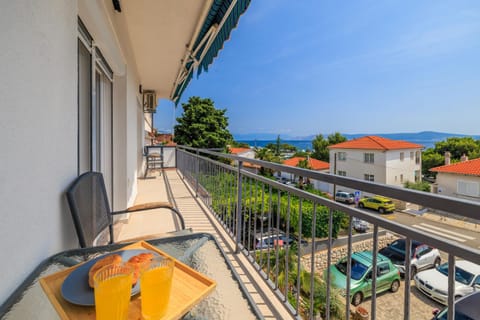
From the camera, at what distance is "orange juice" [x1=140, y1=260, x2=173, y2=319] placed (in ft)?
Result: 2.01

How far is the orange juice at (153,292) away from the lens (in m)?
0.61

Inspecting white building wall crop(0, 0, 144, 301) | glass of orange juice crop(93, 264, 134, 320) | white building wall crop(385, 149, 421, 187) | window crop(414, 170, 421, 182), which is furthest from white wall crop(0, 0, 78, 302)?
window crop(414, 170, 421, 182)

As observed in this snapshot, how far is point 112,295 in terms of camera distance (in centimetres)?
55

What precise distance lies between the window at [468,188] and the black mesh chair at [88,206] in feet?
49.4

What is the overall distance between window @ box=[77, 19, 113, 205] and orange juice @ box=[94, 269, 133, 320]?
1.36 meters

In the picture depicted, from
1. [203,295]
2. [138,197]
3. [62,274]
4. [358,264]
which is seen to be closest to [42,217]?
[62,274]

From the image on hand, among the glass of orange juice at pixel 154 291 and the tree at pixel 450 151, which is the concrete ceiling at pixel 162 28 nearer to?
the glass of orange juice at pixel 154 291

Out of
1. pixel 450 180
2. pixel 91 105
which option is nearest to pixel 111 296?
pixel 91 105

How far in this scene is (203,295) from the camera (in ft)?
2.32

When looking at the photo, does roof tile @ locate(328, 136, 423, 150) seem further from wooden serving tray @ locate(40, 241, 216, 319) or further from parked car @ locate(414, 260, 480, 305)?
wooden serving tray @ locate(40, 241, 216, 319)

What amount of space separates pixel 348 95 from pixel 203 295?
81.6 m

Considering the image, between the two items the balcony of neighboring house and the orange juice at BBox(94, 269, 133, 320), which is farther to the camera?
the balcony of neighboring house

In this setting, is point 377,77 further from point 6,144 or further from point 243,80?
point 6,144

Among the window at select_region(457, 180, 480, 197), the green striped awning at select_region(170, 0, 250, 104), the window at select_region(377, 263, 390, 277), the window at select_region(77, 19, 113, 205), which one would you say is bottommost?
the window at select_region(457, 180, 480, 197)
